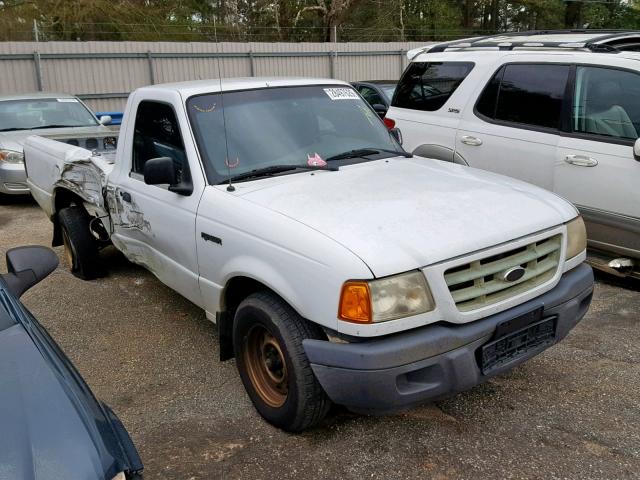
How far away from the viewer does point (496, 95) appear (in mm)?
5531

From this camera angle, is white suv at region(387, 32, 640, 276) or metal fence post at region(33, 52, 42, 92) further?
metal fence post at region(33, 52, 42, 92)

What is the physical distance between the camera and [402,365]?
2535mm

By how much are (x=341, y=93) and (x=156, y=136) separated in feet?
4.38

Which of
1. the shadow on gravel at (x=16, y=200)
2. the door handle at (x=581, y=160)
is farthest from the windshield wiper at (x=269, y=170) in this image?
the shadow on gravel at (x=16, y=200)

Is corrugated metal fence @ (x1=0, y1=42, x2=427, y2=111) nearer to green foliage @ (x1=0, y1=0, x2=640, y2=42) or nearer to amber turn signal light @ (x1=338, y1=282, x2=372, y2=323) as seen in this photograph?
green foliage @ (x1=0, y1=0, x2=640, y2=42)

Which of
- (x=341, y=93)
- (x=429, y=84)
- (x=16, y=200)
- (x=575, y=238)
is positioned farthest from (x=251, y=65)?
(x=575, y=238)

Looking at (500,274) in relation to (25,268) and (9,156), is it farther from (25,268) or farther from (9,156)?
(9,156)

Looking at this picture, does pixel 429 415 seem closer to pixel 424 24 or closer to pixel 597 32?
pixel 597 32

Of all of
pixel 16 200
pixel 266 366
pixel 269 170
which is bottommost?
pixel 16 200

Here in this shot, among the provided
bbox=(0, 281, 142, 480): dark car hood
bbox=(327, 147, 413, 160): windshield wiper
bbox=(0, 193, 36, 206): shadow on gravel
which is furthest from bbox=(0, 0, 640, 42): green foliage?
bbox=(0, 281, 142, 480): dark car hood

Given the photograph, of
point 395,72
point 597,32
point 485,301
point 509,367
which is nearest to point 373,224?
point 485,301

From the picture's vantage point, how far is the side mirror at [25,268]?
2627mm

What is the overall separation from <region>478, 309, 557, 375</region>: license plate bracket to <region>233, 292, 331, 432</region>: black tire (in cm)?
78

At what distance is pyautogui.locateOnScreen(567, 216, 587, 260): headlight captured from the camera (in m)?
3.21
